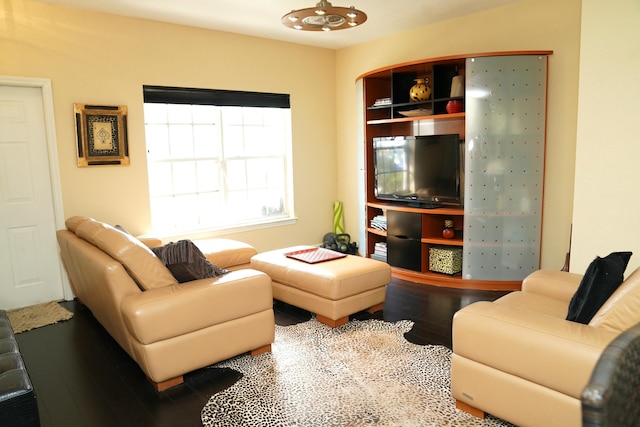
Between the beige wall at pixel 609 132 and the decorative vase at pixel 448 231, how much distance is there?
145 centimetres

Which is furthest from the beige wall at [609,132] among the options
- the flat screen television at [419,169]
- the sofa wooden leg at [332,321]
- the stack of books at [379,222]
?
the stack of books at [379,222]

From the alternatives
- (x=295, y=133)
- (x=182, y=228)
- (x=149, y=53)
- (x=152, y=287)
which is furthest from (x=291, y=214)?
(x=152, y=287)

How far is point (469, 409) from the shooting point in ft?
7.68

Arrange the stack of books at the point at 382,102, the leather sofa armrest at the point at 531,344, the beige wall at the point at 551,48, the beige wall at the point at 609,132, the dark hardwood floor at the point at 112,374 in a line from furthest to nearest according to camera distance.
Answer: the stack of books at the point at 382,102 < the beige wall at the point at 551,48 < the beige wall at the point at 609,132 < the dark hardwood floor at the point at 112,374 < the leather sofa armrest at the point at 531,344

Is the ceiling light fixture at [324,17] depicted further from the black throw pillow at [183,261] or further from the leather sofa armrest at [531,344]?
the leather sofa armrest at [531,344]

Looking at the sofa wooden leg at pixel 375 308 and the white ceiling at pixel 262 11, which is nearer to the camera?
the sofa wooden leg at pixel 375 308

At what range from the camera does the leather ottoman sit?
11.4 feet

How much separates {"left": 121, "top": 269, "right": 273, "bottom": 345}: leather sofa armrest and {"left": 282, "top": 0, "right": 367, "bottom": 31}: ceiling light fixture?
6.19 ft

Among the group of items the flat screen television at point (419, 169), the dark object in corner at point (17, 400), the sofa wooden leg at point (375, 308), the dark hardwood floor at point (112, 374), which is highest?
the flat screen television at point (419, 169)

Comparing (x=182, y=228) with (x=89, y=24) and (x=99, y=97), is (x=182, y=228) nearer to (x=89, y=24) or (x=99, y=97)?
(x=99, y=97)

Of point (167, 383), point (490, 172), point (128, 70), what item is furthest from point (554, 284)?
point (128, 70)

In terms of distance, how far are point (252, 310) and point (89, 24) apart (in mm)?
3321

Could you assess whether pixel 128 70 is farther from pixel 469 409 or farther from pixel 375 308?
pixel 469 409

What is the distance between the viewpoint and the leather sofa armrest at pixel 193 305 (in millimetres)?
2537
